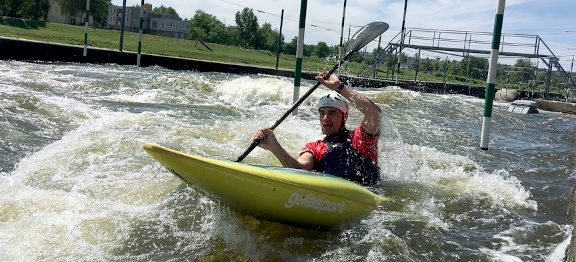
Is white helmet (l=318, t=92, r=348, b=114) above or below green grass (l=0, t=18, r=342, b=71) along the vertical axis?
below

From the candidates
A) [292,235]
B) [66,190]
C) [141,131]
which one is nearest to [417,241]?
[292,235]

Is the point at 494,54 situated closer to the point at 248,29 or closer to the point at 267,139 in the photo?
the point at 267,139

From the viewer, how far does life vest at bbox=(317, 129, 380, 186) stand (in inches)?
153

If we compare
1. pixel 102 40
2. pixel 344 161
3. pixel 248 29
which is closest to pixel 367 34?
pixel 344 161

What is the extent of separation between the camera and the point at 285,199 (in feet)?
10.3

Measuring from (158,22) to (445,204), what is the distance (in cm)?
10663

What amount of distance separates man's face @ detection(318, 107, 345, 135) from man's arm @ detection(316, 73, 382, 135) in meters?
0.14

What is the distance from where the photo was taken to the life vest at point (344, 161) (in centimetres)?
388

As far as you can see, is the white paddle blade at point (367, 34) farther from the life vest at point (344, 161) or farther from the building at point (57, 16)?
the building at point (57, 16)

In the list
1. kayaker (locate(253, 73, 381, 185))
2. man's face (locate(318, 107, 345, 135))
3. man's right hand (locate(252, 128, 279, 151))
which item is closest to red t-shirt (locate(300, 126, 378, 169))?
kayaker (locate(253, 73, 381, 185))

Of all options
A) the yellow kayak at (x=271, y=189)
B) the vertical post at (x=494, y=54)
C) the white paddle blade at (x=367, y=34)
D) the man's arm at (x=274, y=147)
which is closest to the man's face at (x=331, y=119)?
the man's arm at (x=274, y=147)

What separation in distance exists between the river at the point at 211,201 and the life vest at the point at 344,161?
11.9 inches

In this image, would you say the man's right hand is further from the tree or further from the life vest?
the tree

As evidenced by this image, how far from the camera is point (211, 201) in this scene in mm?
3875
